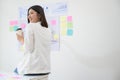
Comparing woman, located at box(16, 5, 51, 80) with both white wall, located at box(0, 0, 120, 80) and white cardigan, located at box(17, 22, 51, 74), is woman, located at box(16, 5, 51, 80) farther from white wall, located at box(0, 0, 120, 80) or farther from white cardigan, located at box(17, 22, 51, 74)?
white wall, located at box(0, 0, 120, 80)

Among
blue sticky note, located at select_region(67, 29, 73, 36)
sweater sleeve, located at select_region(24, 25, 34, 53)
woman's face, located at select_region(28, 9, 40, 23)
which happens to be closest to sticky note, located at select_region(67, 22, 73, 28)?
blue sticky note, located at select_region(67, 29, 73, 36)

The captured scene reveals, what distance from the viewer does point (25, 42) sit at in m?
1.51

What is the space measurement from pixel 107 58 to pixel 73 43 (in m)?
0.46

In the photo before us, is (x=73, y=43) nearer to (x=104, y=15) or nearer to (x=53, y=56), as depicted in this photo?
(x=53, y=56)

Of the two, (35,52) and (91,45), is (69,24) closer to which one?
(91,45)

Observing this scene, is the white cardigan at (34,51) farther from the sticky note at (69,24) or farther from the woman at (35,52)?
Answer: the sticky note at (69,24)

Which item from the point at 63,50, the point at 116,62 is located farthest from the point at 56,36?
the point at 116,62

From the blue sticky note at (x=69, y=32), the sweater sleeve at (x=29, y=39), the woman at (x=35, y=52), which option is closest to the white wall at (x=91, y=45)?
the blue sticky note at (x=69, y=32)

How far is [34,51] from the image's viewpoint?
59.7 inches

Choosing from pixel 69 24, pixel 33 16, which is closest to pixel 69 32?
A: pixel 69 24

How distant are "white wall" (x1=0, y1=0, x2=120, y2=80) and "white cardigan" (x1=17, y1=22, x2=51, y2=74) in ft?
2.66

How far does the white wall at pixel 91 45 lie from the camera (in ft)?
6.90

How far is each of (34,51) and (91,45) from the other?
917mm

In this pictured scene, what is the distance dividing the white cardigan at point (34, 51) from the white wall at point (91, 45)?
0.81 metres
